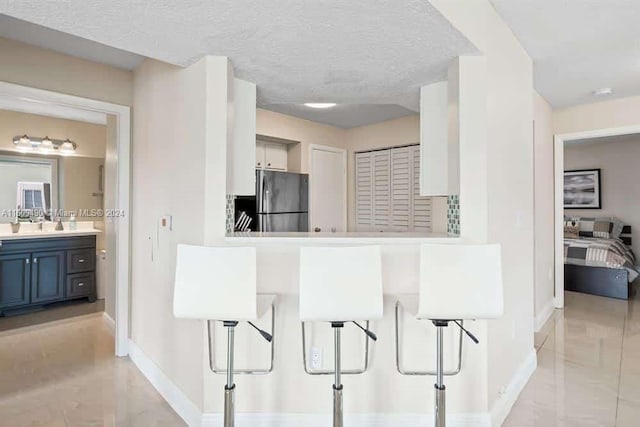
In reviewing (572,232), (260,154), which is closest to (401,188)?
(260,154)

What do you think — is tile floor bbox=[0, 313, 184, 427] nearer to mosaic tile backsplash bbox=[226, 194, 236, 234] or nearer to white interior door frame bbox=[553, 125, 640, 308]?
mosaic tile backsplash bbox=[226, 194, 236, 234]

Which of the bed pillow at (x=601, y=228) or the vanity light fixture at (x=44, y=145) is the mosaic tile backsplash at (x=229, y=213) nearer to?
the vanity light fixture at (x=44, y=145)

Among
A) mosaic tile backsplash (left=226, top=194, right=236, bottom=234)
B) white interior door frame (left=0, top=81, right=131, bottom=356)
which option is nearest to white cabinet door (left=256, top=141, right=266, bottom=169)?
white interior door frame (left=0, top=81, right=131, bottom=356)

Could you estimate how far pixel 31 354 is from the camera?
10.1ft

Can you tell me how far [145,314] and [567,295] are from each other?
17.3 feet

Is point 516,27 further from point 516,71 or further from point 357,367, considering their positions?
point 357,367

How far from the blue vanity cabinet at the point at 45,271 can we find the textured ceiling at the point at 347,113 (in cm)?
304

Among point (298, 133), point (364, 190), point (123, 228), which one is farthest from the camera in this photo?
point (364, 190)

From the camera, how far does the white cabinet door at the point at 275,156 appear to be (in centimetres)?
448

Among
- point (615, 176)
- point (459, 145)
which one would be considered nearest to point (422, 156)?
point (459, 145)

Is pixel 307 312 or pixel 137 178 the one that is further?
pixel 137 178

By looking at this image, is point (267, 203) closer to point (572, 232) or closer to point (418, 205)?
point (418, 205)

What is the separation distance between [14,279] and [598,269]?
7.30m

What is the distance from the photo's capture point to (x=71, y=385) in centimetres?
257
